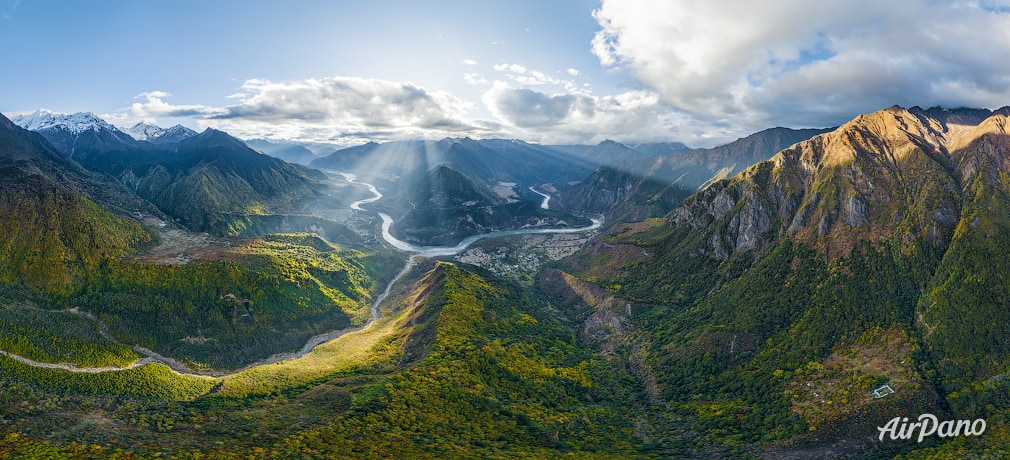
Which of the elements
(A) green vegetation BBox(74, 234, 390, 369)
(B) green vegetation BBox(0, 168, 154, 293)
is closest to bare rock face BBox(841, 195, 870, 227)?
(A) green vegetation BBox(74, 234, 390, 369)

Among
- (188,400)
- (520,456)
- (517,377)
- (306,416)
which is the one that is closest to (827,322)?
(517,377)

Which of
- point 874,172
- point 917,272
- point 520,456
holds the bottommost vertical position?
point 520,456

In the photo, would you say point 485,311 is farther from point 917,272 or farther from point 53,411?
point 917,272

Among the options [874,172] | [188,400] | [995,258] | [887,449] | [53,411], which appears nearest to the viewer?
[53,411]

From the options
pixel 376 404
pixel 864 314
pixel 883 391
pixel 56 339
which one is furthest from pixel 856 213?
pixel 56 339

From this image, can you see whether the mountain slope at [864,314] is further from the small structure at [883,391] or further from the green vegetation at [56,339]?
the green vegetation at [56,339]

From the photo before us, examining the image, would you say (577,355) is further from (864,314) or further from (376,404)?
(864,314)

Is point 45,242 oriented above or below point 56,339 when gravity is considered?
above
